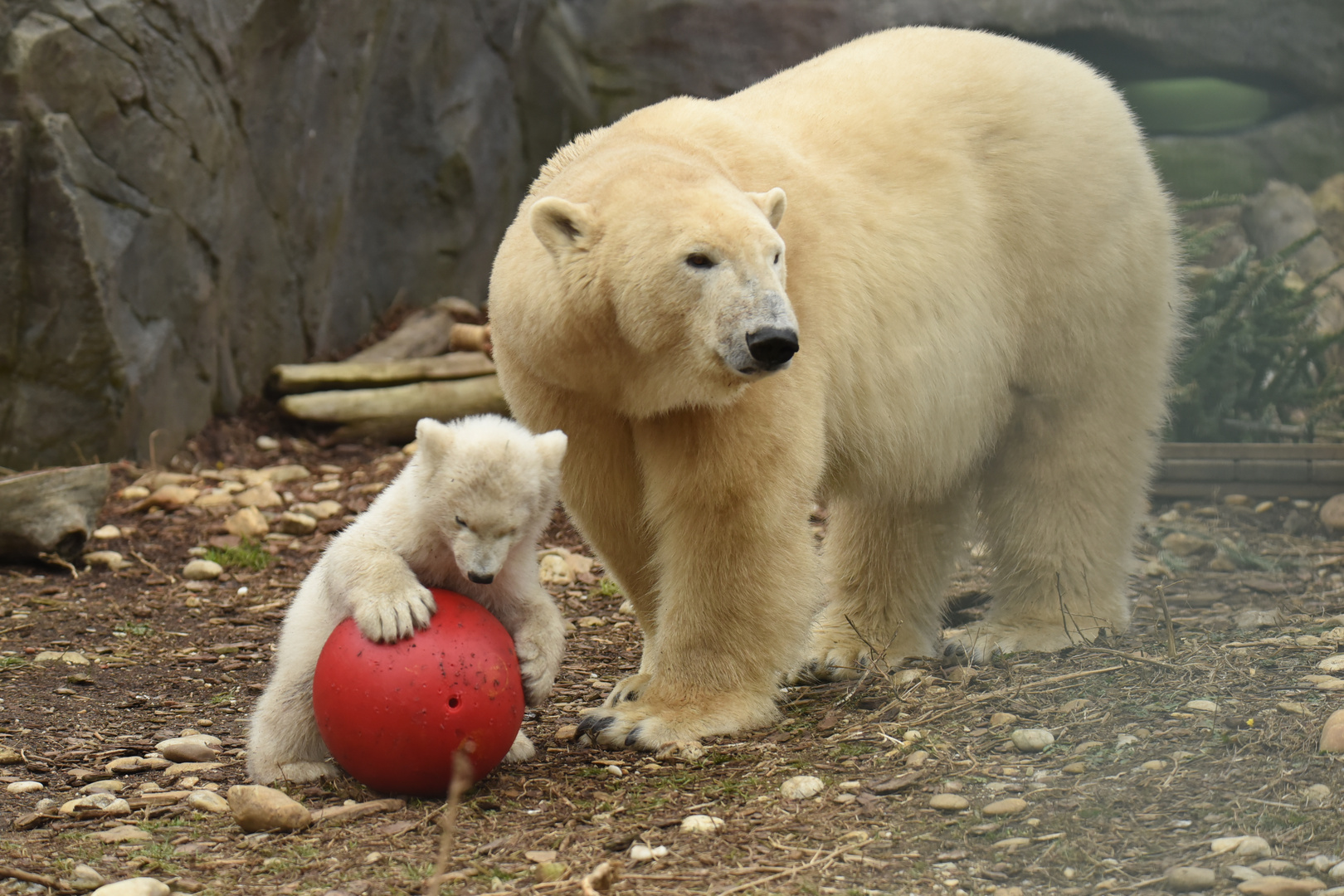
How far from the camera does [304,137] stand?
25.5 ft

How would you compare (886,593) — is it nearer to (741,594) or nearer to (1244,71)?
(741,594)

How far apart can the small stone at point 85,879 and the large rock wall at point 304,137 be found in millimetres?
4101

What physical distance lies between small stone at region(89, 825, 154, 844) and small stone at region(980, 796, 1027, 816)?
6.04ft

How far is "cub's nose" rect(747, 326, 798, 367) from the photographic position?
2873 millimetres

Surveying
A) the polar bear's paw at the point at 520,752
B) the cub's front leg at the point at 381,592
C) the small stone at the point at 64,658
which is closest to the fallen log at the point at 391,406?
the small stone at the point at 64,658

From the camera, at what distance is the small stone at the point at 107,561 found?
5.47m

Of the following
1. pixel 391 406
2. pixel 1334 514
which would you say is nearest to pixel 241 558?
pixel 391 406

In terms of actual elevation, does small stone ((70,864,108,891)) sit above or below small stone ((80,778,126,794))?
above

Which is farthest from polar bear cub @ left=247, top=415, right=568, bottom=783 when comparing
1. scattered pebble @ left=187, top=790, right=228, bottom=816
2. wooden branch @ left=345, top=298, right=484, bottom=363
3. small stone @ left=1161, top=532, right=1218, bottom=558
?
wooden branch @ left=345, top=298, right=484, bottom=363

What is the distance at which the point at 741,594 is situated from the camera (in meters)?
3.42

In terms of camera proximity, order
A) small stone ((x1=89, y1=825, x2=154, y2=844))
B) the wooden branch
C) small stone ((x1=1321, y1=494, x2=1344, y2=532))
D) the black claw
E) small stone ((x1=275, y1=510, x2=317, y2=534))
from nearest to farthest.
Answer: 1. small stone ((x1=89, y1=825, x2=154, y2=844))
2. the black claw
3. small stone ((x1=1321, y1=494, x2=1344, y2=532))
4. small stone ((x1=275, y1=510, x2=317, y2=534))
5. the wooden branch

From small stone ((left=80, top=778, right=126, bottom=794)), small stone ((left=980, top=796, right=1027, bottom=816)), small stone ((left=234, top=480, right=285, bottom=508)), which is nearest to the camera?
small stone ((left=980, top=796, right=1027, bottom=816))

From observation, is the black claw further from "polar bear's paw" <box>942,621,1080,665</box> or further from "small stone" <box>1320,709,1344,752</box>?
"small stone" <box>1320,709,1344,752</box>

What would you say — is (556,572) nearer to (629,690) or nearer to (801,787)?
(629,690)
